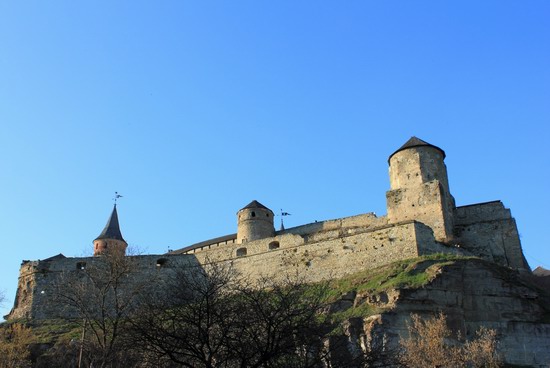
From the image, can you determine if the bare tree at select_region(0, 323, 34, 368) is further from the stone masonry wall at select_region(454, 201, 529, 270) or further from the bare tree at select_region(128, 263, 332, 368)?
the stone masonry wall at select_region(454, 201, 529, 270)

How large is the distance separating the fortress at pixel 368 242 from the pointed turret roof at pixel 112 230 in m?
8.14

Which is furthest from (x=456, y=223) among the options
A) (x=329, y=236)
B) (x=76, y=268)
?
(x=76, y=268)

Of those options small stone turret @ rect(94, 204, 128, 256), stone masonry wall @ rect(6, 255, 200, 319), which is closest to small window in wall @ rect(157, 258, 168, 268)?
stone masonry wall @ rect(6, 255, 200, 319)

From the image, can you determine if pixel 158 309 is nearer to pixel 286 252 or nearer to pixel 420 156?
pixel 286 252

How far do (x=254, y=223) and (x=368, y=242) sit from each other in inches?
526

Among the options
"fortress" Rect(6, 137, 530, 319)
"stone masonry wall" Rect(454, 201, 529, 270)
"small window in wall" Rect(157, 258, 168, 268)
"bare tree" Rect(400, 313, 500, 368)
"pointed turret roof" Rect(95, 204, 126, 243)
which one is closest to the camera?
"bare tree" Rect(400, 313, 500, 368)

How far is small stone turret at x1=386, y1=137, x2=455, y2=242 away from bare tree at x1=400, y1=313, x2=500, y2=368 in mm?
13212

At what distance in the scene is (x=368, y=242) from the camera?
44.9m

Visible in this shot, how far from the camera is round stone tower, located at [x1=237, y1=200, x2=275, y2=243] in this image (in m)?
54.6

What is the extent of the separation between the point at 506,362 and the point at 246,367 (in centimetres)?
2377

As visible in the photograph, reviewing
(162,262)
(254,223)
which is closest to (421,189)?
(254,223)

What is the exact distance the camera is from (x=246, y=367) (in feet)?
56.0

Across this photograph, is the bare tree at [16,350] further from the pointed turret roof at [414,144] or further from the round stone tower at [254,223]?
the pointed turret roof at [414,144]

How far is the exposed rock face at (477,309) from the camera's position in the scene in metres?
36.0
